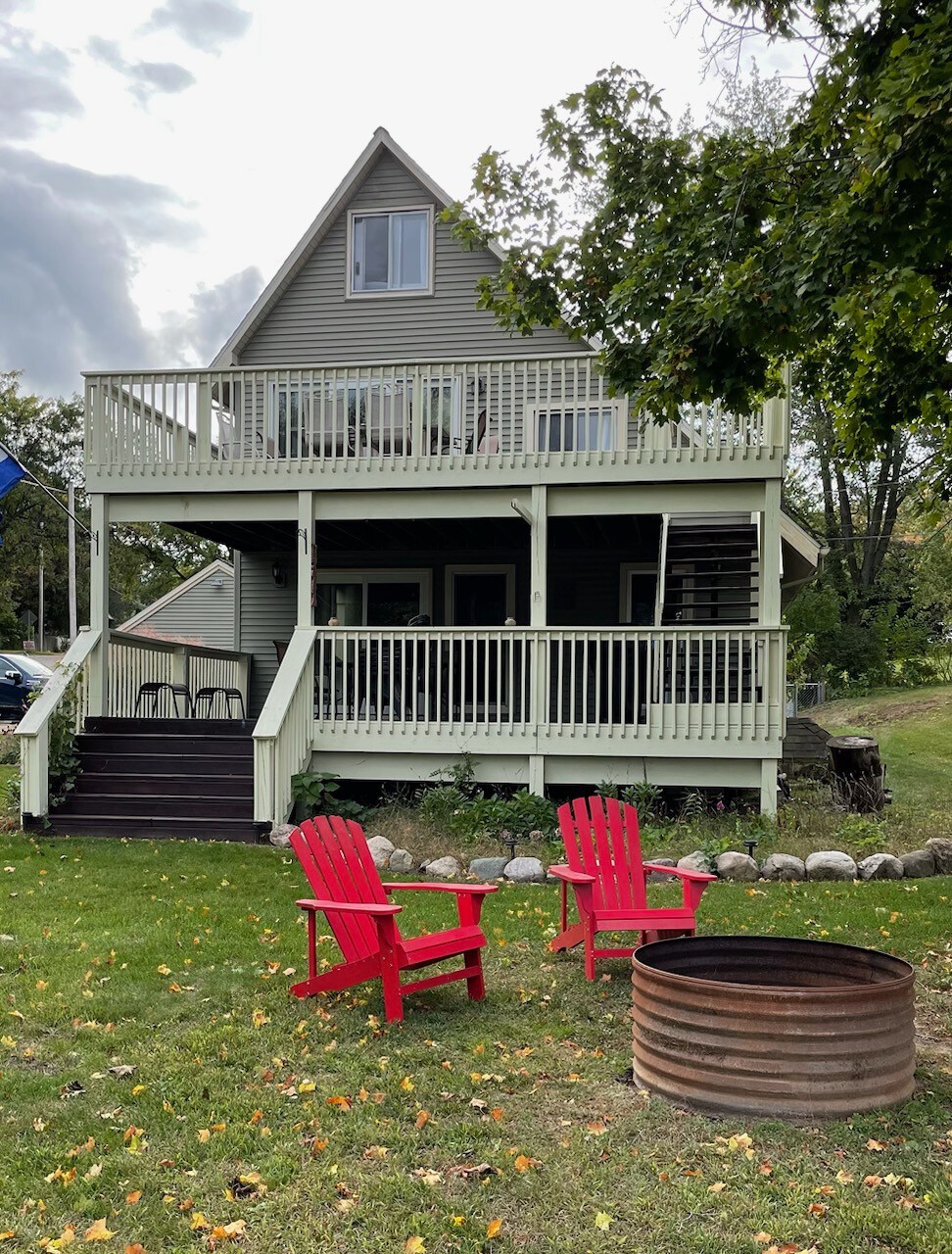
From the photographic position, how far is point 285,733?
33.7 feet

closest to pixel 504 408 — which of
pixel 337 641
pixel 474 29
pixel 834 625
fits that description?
pixel 337 641

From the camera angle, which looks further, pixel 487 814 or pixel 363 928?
pixel 487 814

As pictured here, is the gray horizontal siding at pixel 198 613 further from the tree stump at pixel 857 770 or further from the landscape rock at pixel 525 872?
the landscape rock at pixel 525 872

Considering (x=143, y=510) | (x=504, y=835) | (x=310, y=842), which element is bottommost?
(x=504, y=835)

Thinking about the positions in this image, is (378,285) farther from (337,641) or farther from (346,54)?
(337,641)

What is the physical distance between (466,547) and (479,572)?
382mm

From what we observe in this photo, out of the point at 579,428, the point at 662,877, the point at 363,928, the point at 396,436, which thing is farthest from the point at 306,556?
the point at 363,928

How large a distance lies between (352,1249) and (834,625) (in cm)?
2779

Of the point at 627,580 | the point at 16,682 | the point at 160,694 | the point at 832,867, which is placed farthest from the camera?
the point at 16,682

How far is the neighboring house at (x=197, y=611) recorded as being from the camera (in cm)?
2620

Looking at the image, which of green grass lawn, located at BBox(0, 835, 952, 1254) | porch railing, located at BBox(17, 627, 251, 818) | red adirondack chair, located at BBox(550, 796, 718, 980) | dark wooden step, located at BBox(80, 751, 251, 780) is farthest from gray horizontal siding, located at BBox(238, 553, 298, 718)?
green grass lawn, located at BBox(0, 835, 952, 1254)

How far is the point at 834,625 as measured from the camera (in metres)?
28.9

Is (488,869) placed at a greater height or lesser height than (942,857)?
lesser

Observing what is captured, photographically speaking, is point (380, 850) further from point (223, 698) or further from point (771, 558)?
point (223, 698)
